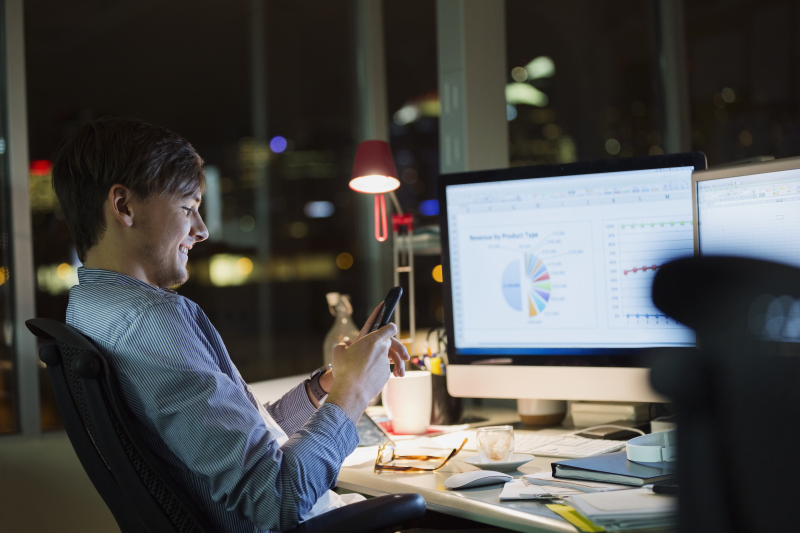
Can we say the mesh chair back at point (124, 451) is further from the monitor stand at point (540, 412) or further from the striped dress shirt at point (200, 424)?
the monitor stand at point (540, 412)

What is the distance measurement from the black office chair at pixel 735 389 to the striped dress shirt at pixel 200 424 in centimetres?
61

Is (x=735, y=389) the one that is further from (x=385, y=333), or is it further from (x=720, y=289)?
(x=385, y=333)

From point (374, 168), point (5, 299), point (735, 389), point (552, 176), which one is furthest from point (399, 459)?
point (5, 299)

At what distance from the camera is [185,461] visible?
3.00 ft

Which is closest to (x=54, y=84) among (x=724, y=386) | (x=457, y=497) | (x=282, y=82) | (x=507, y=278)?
(x=282, y=82)

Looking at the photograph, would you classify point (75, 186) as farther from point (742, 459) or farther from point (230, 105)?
point (230, 105)

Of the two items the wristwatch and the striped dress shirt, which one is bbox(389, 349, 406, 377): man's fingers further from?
the striped dress shirt

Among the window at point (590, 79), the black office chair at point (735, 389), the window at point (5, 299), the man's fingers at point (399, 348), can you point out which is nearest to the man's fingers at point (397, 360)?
the man's fingers at point (399, 348)

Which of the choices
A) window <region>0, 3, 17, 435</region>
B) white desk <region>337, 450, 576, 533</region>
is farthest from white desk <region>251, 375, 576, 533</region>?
window <region>0, 3, 17, 435</region>

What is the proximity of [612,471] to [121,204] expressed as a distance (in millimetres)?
908

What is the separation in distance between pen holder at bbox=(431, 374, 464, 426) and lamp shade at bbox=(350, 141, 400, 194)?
540 millimetres

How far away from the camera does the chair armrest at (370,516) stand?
0.91m

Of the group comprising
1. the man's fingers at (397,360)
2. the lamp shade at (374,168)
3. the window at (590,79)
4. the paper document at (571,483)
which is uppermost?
the window at (590,79)

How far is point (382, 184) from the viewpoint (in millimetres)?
1799
